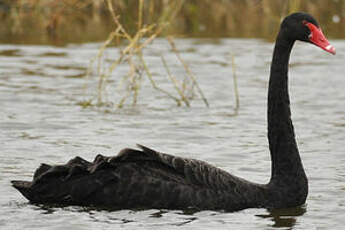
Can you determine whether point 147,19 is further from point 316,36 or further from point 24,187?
point 24,187

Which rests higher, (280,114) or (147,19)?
(147,19)

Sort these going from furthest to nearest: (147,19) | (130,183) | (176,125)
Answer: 1. (147,19)
2. (176,125)
3. (130,183)

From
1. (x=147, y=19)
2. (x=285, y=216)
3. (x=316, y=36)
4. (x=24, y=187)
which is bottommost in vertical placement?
(x=285, y=216)

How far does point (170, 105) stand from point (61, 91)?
67.3 inches

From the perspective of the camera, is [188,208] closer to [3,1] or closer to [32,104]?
[32,104]

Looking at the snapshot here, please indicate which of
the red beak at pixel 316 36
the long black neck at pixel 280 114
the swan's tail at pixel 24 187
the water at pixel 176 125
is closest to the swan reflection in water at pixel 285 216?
the water at pixel 176 125

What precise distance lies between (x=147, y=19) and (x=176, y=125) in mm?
9320

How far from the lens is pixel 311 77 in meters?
13.8

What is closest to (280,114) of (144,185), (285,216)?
(285,216)

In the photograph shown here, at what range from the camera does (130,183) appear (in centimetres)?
626

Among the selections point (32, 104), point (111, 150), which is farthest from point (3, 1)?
point (111, 150)

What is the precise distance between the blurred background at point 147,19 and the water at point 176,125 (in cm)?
148

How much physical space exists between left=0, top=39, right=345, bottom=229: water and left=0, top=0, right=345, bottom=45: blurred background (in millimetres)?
1480

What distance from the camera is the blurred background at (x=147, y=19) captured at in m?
18.0
